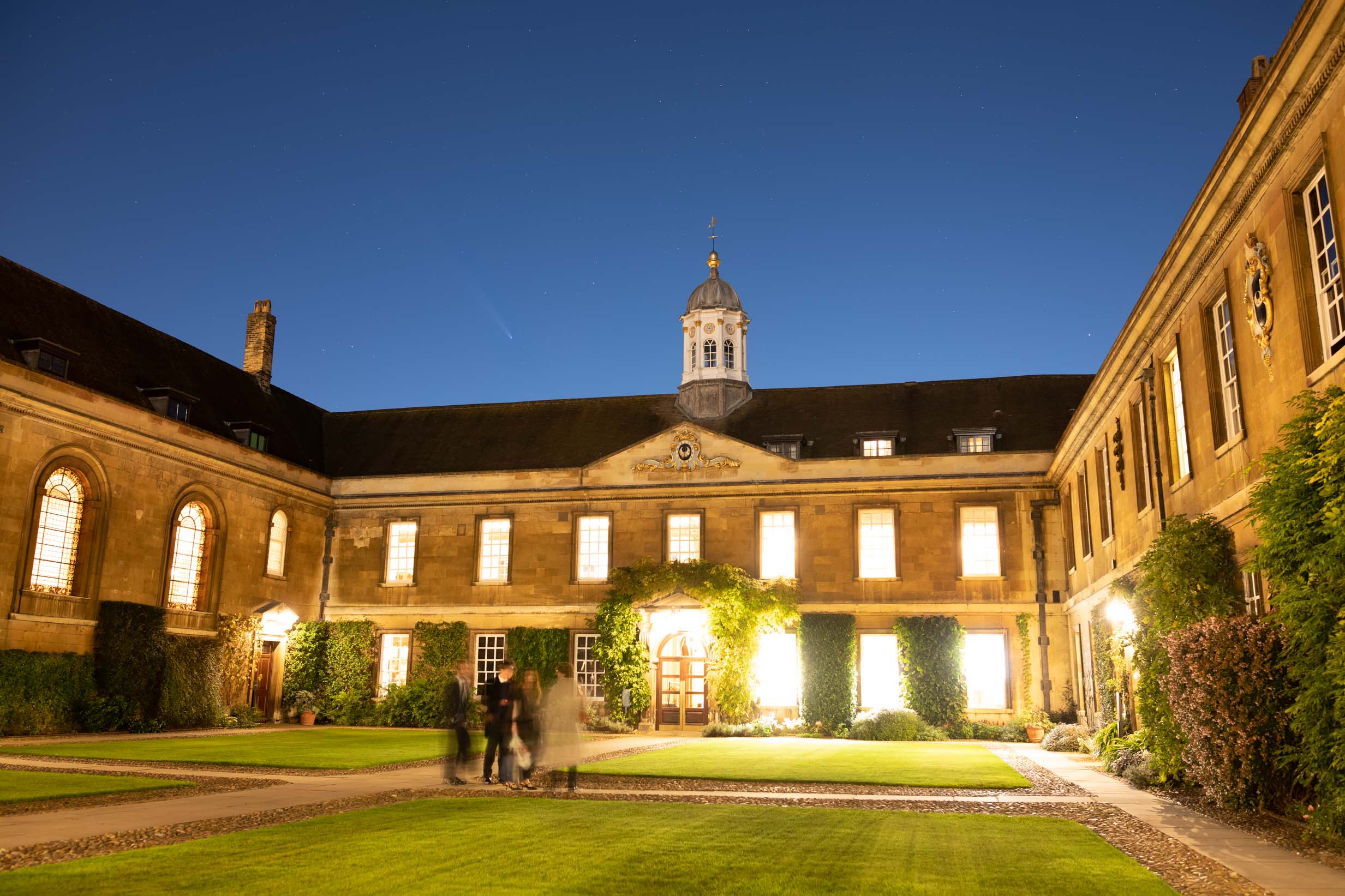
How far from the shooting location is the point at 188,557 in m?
27.1

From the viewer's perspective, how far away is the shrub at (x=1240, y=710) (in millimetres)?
10992

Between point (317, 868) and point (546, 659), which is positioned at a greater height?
point (546, 659)

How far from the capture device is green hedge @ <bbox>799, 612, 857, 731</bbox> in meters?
27.5

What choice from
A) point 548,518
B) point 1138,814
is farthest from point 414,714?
point 1138,814

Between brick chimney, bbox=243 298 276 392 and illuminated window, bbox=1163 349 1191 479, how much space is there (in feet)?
88.6

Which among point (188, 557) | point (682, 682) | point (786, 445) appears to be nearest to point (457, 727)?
point (682, 682)

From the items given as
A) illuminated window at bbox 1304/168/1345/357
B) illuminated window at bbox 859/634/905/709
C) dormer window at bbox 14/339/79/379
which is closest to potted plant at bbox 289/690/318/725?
dormer window at bbox 14/339/79/379

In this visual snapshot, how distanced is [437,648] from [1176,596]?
2149 cm

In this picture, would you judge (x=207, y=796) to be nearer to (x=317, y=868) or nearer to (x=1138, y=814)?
(x=317, y=868)

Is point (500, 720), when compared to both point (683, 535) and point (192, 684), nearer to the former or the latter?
point (192, 684)

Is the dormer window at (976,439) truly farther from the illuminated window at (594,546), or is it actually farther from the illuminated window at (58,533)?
the illuminated window at (58,533)

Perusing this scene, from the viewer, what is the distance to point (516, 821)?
10.6m

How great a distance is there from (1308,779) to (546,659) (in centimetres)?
2193

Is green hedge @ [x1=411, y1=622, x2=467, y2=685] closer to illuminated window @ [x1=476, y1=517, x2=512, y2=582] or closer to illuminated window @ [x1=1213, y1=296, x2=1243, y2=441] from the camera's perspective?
illuminated window @ [x1=476, y1=517, x2=512, y2=582]
